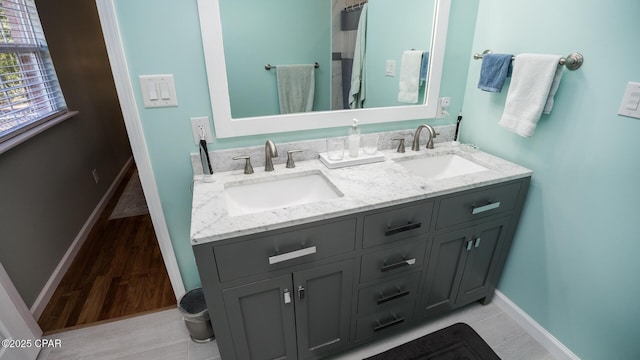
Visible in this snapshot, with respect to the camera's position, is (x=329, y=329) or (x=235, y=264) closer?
(x=235, y=264)

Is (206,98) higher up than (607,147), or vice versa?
(206,98)

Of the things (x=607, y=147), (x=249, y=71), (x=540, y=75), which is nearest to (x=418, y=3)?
(x=540, y=75)

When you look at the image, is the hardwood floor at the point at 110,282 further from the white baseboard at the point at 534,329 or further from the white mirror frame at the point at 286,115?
the white baseboard at the point at 534,329

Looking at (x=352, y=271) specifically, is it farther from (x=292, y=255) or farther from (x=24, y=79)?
(x=24, y=79)

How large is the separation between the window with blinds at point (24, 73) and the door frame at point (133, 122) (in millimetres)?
1057

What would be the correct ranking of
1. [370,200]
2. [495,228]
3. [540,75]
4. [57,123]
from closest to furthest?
1. [370,200]
2. [540,75]
3. [495,228]
4. [57,123]

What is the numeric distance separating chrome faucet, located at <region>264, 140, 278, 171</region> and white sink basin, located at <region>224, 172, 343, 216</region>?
0.23 ft

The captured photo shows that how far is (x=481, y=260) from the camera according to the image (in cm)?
161

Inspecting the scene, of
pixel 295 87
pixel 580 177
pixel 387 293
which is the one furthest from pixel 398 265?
pixel 295 87

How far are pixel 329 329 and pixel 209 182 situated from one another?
872 mm

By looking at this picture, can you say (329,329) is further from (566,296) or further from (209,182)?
(566,296)

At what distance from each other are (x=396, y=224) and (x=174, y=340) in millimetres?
1359

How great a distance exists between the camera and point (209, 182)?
1354mm

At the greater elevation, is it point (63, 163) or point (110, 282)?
point (63, 163)
